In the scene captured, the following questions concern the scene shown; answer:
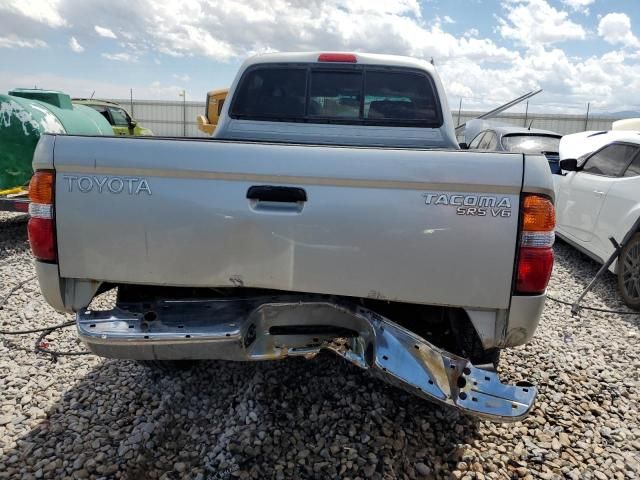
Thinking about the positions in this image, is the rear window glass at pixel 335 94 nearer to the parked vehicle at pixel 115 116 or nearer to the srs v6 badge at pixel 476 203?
the srs v6 badge at pixel 476 203

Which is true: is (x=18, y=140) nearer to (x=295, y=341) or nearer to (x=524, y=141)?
(x=295, y=341)

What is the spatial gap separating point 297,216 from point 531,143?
289 inches

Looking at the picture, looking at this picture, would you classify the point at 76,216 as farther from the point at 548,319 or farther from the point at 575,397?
the point at 548,319

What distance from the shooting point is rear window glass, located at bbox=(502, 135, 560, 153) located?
7.97 meters

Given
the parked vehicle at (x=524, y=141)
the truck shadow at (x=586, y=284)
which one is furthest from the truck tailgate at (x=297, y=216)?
the parked vehicle at (x=524, y=141)

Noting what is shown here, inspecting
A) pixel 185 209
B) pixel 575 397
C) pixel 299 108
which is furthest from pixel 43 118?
pixel 575 397

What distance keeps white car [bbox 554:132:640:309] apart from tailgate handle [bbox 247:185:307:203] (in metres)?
4.27

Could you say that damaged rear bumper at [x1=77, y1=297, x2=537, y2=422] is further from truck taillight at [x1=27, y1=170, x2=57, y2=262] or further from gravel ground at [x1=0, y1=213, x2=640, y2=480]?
gravel ground at [x1=0, y1=213, x2=640, y2=480]

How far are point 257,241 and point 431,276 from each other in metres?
0.82

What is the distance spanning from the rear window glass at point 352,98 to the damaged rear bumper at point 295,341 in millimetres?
2015

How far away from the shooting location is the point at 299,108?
154 inches

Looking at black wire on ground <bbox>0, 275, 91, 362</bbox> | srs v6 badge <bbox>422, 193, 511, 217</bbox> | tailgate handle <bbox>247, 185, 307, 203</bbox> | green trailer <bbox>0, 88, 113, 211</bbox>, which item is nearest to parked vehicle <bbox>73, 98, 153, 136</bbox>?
green trailer <bbox>0, 88, 113, 211</bbox>

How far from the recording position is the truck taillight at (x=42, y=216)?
223 centimetres

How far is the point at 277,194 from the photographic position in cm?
217
